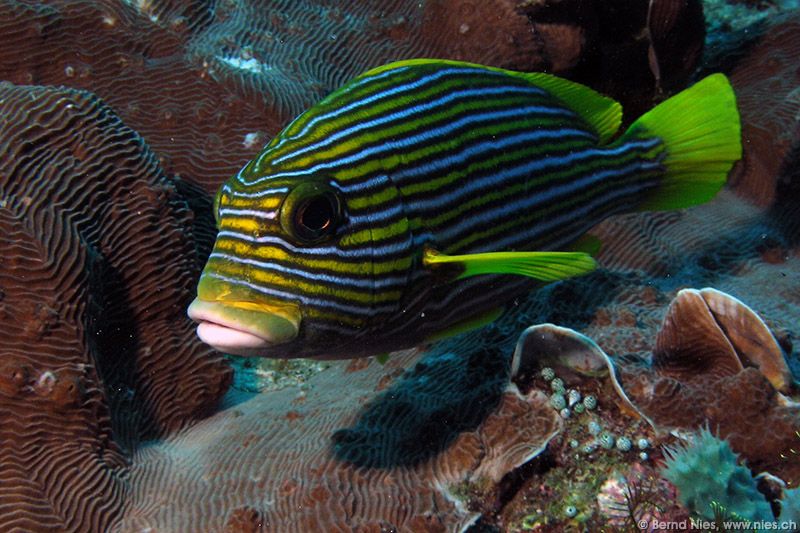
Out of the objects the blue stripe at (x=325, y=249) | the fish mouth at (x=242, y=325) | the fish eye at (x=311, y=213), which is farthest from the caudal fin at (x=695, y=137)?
the fish mouth at (x=242, y=325)

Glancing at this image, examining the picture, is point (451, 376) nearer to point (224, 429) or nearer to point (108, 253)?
point (224, 429)

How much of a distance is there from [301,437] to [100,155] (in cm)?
206

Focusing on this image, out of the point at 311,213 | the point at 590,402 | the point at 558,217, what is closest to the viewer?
the point at 311,213

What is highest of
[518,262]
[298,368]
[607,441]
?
[518,262]

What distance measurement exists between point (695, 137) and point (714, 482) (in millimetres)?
1585

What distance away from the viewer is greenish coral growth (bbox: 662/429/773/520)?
2367mm

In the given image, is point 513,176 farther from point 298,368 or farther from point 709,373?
point 298,368

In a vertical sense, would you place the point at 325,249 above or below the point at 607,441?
above

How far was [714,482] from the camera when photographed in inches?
93.4

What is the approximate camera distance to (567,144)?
2.56 m

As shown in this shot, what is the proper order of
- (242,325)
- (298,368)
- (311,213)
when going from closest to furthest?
(242,325), (311,213), (298,368)

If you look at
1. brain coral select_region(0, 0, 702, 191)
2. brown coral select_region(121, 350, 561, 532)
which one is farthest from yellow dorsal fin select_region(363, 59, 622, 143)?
brain coral select_region(0, 0, 702, 191)

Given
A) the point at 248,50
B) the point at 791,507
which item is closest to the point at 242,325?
the point at 791,507

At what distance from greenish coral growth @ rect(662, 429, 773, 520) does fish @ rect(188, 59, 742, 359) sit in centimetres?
96
